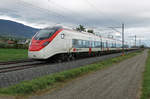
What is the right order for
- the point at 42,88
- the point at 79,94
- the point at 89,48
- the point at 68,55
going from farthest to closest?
the point at 89,48
the point at 68,55
the point at 42,88
the point at 79,94

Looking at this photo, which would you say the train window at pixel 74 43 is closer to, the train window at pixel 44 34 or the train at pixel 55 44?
the train at pixel 55 44

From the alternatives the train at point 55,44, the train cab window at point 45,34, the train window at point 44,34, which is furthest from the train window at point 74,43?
the train window at point 44,34

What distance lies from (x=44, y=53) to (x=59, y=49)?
2.05 metres

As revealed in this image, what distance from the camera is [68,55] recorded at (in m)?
18.0

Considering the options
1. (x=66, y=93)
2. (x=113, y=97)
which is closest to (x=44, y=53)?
(x=66, y=93)

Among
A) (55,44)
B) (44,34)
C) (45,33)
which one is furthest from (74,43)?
(44,34)

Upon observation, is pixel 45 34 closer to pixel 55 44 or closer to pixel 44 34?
pixel 44 34

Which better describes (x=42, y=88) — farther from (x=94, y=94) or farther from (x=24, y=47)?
(x=24, y=47)

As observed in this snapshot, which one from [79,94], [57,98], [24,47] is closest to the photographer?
[57,98]

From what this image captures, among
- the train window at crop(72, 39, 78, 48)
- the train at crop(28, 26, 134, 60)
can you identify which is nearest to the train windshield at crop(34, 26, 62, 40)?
the train at crop(28, 26, 134, 60)

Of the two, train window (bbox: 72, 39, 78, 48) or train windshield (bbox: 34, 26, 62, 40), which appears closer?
train windshield (bbox: 34, 26, 62, 40)

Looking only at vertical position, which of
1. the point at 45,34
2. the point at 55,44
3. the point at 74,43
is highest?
the point at 45,34

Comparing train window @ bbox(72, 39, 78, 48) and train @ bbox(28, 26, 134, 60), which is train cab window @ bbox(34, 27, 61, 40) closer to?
train @ bbox(28, 26, 134, 60)

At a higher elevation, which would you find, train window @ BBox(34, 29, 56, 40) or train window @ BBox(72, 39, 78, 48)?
train window @ BBox(34, 29, 56, 40)
